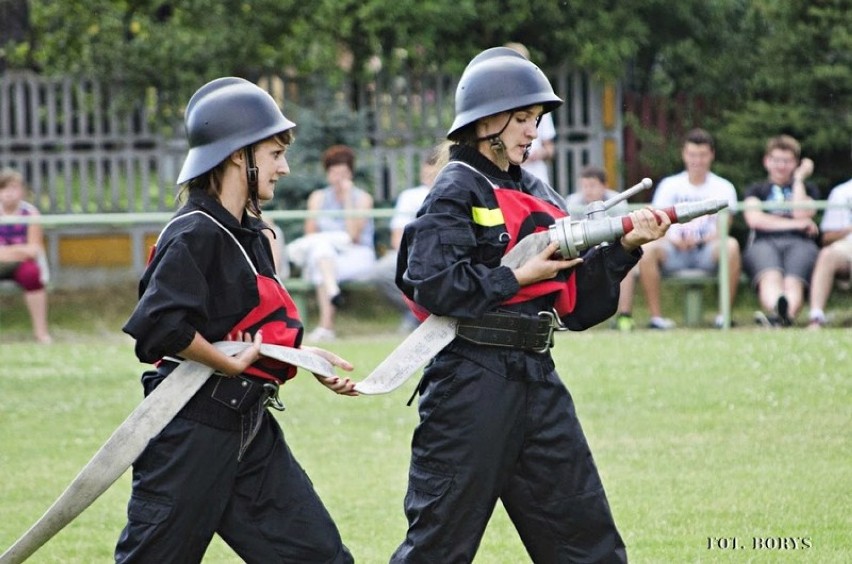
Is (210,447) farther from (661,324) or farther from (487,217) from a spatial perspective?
(661,324)

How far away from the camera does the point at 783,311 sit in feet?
44.5

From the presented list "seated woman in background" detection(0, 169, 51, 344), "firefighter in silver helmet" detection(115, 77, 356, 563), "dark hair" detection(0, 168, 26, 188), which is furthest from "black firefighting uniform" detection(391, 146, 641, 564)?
"dark hair" detection(0, 168, 26, 188)

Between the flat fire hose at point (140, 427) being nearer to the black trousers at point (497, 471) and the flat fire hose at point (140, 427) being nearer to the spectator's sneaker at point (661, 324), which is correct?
the black trousers at point (497, 471)

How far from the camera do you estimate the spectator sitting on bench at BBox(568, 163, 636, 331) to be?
13660 mm

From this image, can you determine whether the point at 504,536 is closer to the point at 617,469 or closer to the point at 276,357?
the point at 617,469

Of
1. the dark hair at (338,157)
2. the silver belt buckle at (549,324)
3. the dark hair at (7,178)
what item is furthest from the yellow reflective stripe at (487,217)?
the dark hair at (7,178)

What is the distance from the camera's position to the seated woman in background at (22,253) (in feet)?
47.6

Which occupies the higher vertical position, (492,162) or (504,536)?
(492,162)

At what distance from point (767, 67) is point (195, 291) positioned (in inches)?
520

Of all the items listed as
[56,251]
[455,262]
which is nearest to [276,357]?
[455,262]

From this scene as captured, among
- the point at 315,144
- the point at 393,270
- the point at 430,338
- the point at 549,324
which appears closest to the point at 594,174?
the point at 393,270

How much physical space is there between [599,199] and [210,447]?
9.09 metres

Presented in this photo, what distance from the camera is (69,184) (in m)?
18.3

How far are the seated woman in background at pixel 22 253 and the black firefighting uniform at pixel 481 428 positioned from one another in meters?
9.95
